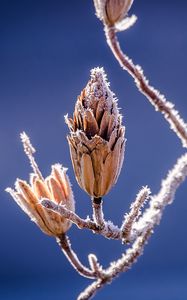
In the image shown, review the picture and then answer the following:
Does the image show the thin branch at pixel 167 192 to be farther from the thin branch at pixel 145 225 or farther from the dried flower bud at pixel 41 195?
the dried flower bud at pixel 41 195

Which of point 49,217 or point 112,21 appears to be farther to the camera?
point 49,217

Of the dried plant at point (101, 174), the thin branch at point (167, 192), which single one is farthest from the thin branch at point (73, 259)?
the thin branch at point (167, 192)

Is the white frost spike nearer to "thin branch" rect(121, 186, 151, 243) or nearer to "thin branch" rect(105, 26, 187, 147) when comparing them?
"thin branch" rect(105, 26, 187, 147)

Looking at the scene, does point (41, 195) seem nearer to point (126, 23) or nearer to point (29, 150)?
point (29, 150)

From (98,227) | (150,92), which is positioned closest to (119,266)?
(98,227)

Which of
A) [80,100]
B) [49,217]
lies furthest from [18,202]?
[80,100]

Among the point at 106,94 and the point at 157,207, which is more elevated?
the point at 106,94

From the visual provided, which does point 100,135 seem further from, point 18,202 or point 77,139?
point 18,202
